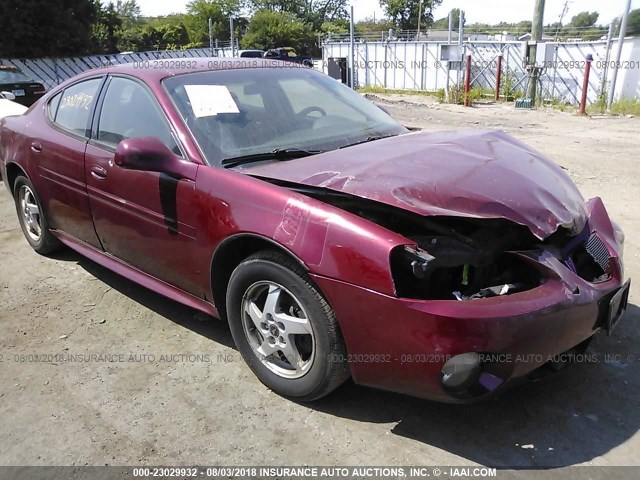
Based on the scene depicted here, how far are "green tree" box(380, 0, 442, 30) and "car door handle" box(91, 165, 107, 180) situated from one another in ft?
226

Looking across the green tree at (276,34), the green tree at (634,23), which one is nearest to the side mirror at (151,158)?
the green tree at (634,23)

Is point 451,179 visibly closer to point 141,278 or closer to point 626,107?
point 141,278

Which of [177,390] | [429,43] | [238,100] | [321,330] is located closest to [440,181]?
[321,330]

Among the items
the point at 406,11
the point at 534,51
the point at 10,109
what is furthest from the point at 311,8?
the point at 10,109

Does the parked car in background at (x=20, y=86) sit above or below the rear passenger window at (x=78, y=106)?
below

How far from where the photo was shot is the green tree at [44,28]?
28.7 metres

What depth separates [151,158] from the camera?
308 cm

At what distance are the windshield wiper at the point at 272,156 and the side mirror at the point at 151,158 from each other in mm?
201

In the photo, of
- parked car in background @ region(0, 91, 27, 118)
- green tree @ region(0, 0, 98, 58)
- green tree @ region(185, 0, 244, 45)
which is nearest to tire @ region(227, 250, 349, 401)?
parked car in background @ region(0, 91, 27, 118)

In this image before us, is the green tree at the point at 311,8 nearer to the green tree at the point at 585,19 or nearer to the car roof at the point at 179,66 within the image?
the green tree at the point at 585,19

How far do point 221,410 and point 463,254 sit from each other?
141cm

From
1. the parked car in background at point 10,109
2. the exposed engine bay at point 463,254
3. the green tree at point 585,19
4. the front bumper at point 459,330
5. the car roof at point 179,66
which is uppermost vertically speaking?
the green tree at point 585,19

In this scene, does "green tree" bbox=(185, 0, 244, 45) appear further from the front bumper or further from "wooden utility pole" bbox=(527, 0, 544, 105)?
the front bumper

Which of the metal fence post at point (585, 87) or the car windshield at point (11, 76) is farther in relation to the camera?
the metal fence post at point (585, 87)
